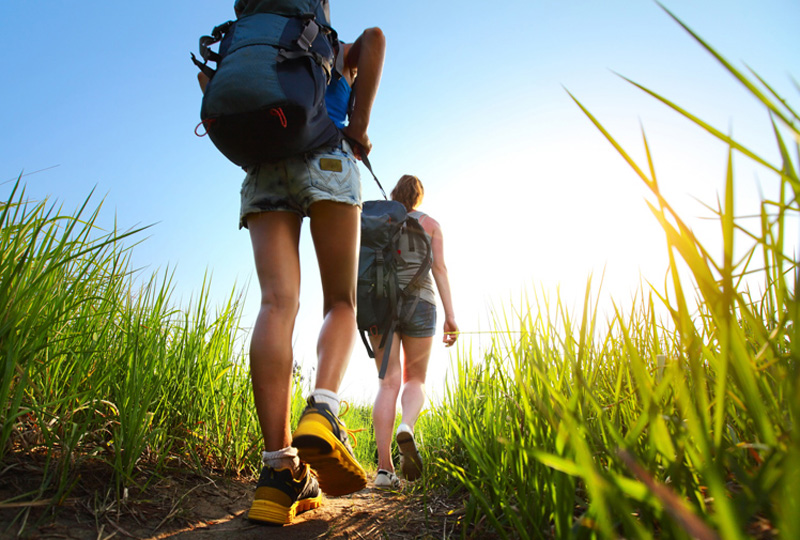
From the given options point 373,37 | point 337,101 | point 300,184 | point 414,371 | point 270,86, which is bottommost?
point 414,371

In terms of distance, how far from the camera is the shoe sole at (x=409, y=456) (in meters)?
2.64

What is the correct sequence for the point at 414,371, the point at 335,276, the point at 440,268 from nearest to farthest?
the point at 335,276, the point at 414,371, the point at 440,268

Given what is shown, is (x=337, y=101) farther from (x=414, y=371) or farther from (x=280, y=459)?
(x=414, y=371)

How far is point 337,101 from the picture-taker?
1893mm

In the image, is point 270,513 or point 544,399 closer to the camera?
point 544,399

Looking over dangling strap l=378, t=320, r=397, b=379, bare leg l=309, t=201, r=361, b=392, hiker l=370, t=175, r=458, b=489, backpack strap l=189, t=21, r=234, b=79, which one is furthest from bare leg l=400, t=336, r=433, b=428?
backpack strap l=189, t=21, r=234, b=79

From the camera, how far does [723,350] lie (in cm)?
43

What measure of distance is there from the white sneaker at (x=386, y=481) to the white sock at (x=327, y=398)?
1.32 meters

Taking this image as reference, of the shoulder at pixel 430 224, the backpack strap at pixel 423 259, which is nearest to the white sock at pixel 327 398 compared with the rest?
the backpack strap at pixel 423 259

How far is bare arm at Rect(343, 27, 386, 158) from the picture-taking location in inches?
73.6

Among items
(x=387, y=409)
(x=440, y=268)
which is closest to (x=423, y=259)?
(x=440, y=268)

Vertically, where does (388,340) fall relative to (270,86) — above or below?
below

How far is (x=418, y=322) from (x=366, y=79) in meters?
1.73

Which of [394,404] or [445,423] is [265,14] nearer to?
A: [445,423]
